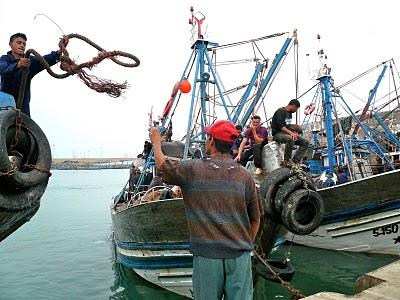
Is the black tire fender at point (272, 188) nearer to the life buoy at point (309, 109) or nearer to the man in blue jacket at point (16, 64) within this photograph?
the man in blue jacket at point (16, 64)

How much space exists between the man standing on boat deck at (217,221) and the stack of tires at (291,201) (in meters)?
2.69

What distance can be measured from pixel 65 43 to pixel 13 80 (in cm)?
72

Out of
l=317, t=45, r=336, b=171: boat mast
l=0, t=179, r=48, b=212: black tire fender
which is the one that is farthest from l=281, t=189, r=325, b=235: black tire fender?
l=317, t=45, r=336, b=171: boat mast

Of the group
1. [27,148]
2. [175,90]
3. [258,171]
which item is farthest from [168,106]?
[27,148]

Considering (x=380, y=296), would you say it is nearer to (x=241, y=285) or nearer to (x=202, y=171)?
(x=241, y=285)

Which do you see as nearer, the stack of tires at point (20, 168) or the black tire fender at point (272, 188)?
the stack of tires at point (20, 168)

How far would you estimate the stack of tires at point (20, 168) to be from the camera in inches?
132

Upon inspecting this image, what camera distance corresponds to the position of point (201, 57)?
353 inches

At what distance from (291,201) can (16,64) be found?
385 cm

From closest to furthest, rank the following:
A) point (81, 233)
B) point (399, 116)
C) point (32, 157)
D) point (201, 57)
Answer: point (32, 157)
point (201, 57)
point (81, 233)
point (399, 116)

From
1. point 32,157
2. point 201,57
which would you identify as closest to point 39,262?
point 201,57

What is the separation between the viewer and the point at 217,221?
2537 millimetres

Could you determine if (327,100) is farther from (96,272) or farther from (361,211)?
(96,272)

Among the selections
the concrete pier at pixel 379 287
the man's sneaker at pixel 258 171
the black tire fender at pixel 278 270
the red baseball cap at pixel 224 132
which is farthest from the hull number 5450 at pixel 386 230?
the red baseball cap at pixel 224 132
